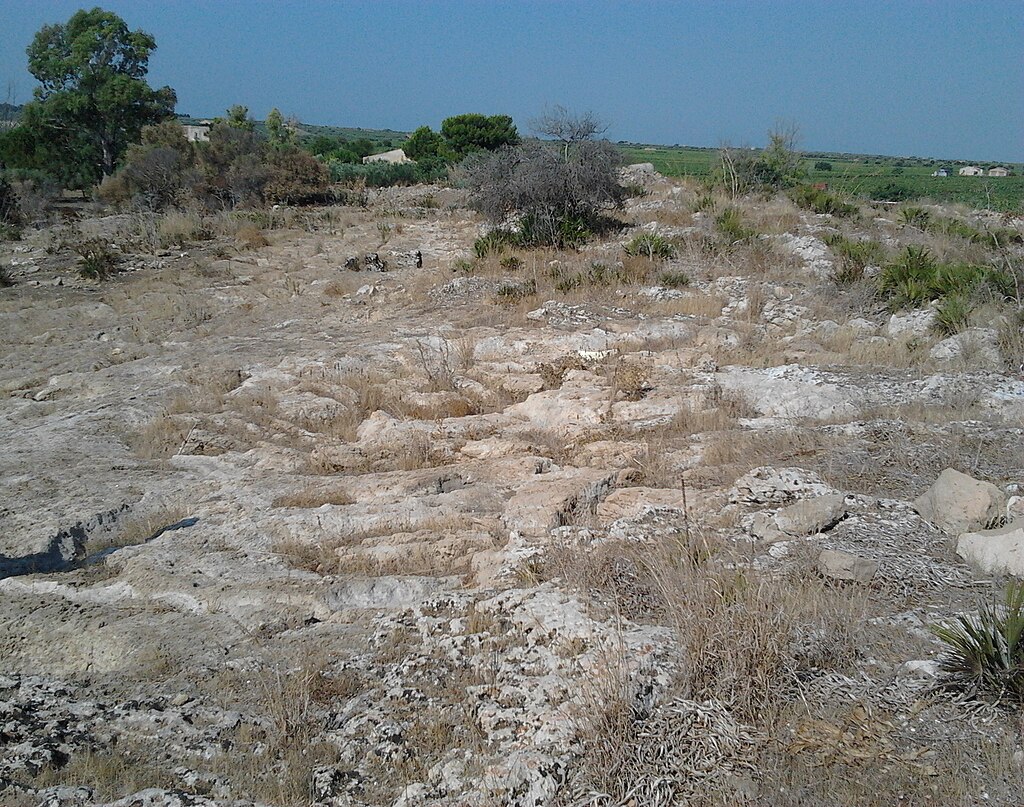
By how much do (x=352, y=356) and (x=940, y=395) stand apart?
496 cm

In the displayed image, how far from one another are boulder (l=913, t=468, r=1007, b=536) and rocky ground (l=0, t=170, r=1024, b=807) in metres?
0.01

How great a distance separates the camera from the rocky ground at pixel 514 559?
7.89 ft

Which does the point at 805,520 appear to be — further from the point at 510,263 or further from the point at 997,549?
the point at 510,263

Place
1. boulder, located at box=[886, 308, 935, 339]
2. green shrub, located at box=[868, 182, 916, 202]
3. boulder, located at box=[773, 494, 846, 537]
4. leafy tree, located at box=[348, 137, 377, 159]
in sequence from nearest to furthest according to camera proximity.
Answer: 1. boulder, located at box=[773, 494, 846, 537]
2. boulder, located at box=[886, 308, 935, 339]
3. green shrub, located at box=[868, 182, 916, 202]
4. leafy tree, located at box=[348, 137, 377, 159]

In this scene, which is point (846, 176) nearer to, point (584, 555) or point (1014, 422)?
point (1014, 422)

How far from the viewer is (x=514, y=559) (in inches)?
145

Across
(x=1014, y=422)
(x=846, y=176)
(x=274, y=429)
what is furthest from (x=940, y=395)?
(x=846, y=176)

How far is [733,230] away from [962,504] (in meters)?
7.93

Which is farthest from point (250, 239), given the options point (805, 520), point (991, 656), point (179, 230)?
point (991, 656)

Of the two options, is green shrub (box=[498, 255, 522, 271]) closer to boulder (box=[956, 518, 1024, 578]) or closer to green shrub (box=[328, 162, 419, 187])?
boulder (box=[956, 518, 1024, 578])

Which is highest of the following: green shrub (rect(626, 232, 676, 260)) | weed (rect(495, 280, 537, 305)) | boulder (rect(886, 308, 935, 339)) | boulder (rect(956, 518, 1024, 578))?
green shrub (rect(626, 232, 676, 260))

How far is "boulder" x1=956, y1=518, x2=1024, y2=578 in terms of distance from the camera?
311 centimetres

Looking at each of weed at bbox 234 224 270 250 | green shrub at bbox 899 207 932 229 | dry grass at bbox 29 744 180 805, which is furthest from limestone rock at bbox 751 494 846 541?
weed at bbox 234 224 270 250

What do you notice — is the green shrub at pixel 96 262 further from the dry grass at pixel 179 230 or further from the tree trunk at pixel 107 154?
the tree trunk at pixel 107 154
